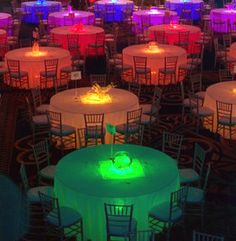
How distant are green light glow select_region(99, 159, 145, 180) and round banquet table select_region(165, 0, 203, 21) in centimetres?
1842

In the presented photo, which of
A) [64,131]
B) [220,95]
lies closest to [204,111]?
[220,95]

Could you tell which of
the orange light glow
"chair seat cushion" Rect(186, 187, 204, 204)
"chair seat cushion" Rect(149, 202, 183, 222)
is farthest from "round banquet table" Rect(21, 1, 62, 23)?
"chair seat cushion" Rect(149, 202, 183, 222)

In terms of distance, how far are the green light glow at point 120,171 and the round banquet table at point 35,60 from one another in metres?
7.94

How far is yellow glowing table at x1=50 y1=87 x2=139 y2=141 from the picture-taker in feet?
40.0

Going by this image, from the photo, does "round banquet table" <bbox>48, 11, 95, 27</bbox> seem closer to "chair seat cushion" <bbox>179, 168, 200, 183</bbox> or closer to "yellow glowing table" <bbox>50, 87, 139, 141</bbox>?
"yellow glowing table" <bbox>50, 87, 139, 141</bbox>

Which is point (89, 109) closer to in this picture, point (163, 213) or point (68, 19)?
point (163, 213)

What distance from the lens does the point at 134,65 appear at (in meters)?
17.2

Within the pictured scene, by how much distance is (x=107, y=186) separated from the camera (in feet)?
28.6

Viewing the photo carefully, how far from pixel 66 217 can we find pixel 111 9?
65.1ft

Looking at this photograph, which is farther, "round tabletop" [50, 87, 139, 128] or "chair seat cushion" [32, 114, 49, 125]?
"chair seat cushion" [32, 114, 49, 125]

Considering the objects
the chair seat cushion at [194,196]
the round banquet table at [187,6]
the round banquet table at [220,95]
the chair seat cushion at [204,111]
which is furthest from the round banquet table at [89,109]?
the round banquet table at [187,6]

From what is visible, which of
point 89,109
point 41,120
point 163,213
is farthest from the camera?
point 41,120

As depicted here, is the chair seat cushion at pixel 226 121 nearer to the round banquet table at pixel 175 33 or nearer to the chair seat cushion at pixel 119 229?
the chair seat cushion at pixel 119 229

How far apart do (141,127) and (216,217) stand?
9.76 feet
